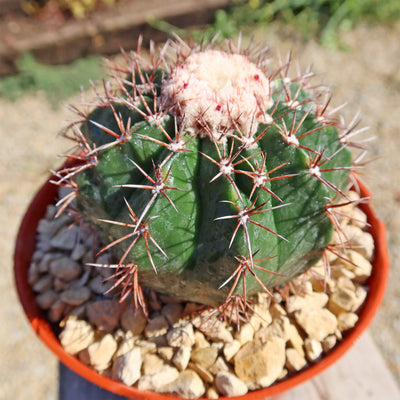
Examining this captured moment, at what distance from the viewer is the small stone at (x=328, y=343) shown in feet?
4.02

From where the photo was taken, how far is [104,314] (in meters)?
1.28

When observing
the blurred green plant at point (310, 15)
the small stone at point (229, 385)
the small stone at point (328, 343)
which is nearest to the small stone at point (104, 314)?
the small stone at point (229, 385)

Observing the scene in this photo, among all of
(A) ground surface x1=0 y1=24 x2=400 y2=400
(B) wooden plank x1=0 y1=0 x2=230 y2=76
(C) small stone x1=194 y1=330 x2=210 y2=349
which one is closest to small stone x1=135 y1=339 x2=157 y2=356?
(C) small stone x1=194 y1=330 x2=210 y2=349

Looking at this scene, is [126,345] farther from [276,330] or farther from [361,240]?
[361,240]

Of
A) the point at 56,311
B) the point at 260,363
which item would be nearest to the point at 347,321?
the point at 260,363

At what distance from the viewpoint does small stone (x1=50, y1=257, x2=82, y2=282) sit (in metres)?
1.42

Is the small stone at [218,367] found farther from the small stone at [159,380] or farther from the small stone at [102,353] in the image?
the small stone at [102,353]

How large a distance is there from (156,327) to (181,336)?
0.08 m

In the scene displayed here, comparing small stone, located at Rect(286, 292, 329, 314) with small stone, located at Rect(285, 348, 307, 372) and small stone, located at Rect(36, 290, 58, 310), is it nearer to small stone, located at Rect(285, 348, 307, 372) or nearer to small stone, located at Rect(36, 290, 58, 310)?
small stone, located at Rect(285, 348, 307, 372)

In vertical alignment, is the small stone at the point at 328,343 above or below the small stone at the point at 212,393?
above

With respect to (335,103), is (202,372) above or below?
below

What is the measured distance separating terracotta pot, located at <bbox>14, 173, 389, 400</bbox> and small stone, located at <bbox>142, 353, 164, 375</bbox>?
63mm

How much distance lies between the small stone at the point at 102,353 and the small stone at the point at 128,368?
0.11 ft

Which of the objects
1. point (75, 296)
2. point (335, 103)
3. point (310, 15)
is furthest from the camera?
point (310, 15)
